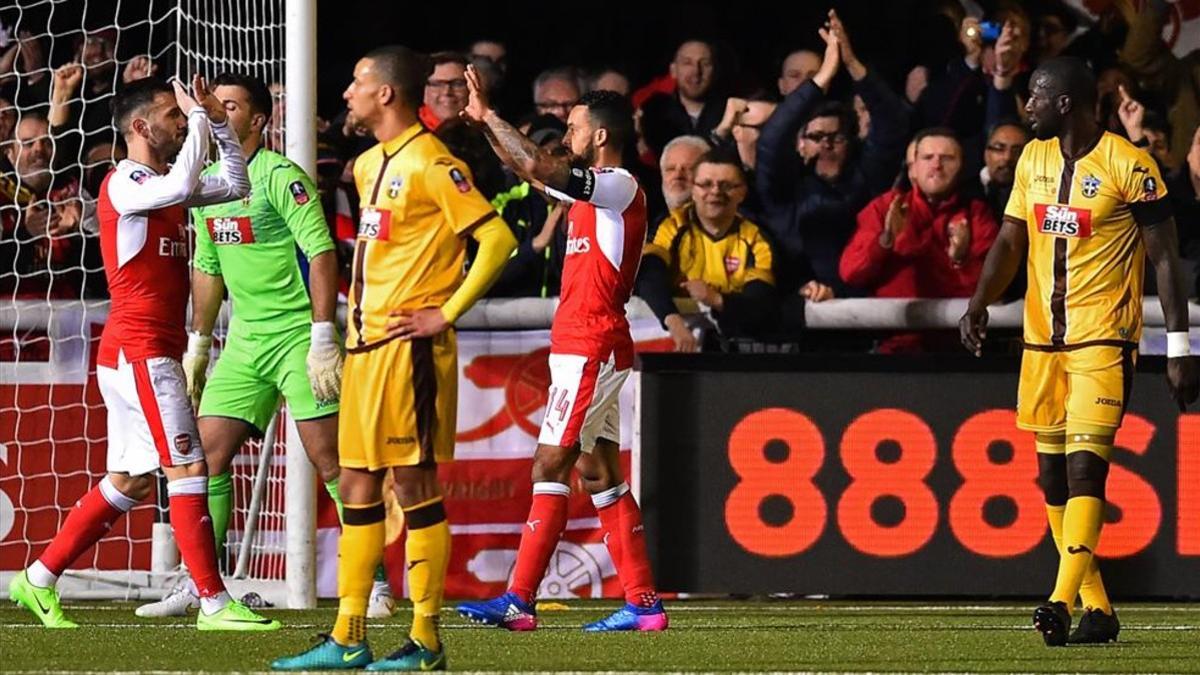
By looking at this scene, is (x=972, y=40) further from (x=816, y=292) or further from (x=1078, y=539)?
(x=1078, y=539)

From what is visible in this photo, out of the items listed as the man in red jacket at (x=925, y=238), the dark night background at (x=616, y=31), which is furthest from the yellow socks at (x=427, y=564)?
the dark night background at (x=616, y=31)

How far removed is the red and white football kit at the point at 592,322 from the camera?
818 cm

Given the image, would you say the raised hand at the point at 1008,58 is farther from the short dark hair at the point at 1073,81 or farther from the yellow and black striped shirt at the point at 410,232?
the yellow and black striped shirt at the point at 410,232

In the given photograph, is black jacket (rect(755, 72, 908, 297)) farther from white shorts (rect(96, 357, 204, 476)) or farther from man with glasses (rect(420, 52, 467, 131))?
white shorts (rect(96, 357, 204, 476))

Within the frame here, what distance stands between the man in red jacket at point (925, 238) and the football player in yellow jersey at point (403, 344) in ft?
14.5

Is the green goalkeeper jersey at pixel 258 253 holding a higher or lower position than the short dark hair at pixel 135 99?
lower

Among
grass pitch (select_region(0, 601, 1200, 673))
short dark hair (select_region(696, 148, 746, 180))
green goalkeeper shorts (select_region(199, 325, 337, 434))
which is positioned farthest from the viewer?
short dark hair (select_region(696, 148, 746, 180))

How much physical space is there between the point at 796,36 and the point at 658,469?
12.4 feet

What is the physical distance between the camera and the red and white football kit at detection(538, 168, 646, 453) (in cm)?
818

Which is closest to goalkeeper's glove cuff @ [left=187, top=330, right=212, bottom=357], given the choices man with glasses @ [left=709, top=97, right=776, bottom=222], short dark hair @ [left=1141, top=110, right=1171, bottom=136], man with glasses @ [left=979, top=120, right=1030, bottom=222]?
man with glasses @ [left=709, top=97, right=776, bottom=222]

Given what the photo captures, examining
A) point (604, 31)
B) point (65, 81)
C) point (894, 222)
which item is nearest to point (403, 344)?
point (894, 222)

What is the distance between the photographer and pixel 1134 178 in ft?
25.7

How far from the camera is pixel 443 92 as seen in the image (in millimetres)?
11203

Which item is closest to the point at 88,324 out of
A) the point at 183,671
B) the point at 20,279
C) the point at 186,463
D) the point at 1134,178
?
the point at 20,279
